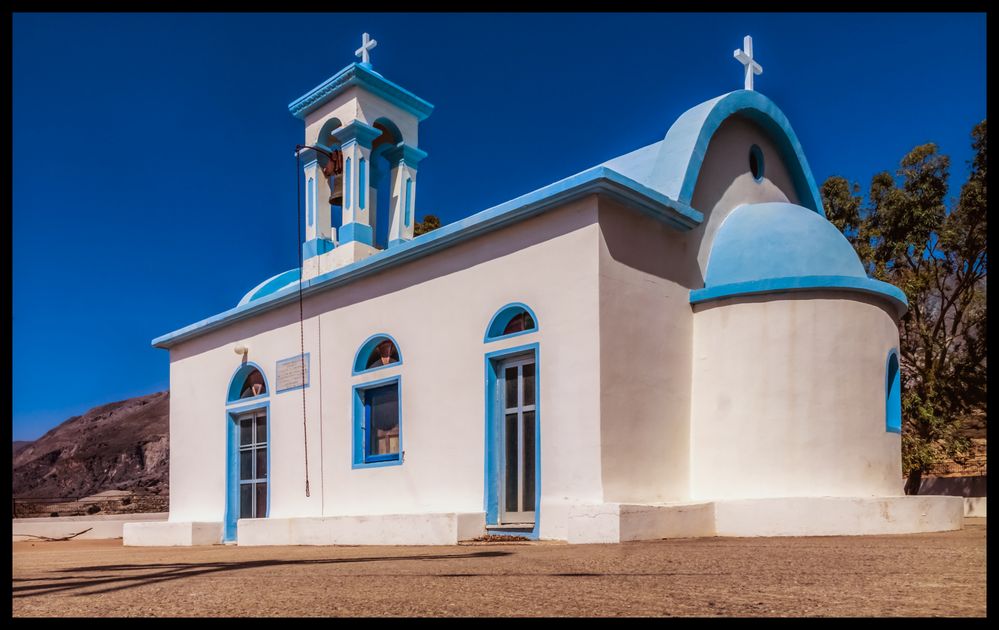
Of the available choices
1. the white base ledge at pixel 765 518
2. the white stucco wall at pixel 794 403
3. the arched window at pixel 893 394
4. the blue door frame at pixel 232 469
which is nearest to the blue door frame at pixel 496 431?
the white base ledge at pixel 765 518

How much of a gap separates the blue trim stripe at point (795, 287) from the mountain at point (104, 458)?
27.1 metres

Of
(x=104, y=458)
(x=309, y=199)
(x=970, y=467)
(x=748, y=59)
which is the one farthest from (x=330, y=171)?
(x=104, y=458)

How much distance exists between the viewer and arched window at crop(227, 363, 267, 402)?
43.8 feet

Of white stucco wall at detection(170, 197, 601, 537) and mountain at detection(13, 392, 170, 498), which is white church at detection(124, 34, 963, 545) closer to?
white stucco wall at detection(170, 197, 601, 537)

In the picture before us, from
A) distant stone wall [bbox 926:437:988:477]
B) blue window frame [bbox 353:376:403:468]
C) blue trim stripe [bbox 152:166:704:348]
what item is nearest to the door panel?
blue trim stripe [bbox 152:166:704:348]

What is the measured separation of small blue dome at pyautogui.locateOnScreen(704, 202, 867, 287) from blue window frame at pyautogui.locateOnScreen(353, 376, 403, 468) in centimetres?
400

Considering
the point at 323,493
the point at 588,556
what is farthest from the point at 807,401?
the point at 323,493

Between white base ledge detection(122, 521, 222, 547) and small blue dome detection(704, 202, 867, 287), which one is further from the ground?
small blue dome detection(704, 202, 867, 287)

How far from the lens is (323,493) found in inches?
462

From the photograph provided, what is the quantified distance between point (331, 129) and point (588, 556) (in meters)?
10.0

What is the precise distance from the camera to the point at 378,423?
443 inches

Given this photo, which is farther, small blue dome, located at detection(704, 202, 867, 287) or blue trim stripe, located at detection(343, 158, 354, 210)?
blue trim stripe, located at detection(343, 158, 354, 210)

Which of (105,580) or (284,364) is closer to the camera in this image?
(105,580)
